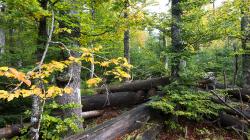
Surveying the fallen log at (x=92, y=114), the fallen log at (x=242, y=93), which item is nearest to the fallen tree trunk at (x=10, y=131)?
the fallen log at (x=92, y=114)

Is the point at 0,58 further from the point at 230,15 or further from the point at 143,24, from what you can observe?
the point at 230,15

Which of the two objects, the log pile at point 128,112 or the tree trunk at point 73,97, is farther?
the tree trunk at point 73,97

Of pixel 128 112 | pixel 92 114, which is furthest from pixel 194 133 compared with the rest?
pixel 92 114

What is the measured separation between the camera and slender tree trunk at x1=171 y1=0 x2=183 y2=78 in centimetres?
753

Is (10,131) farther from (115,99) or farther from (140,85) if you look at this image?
(140,85)

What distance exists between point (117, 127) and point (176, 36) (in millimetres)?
3593

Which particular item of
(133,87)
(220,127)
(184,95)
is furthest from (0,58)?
(220,127)

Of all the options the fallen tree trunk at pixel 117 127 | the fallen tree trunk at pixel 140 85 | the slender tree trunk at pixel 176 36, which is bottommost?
the fallen tree trunk at pixel 117 127

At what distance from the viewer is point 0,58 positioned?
29.6ft

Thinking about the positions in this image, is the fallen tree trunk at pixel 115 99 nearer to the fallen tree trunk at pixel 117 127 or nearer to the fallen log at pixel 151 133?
the fallen tree trunk at pixel 117 127

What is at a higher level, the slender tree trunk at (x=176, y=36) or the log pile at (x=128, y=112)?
the slender tree trunk at (x=176, y=36)

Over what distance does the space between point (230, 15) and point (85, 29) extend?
473cm

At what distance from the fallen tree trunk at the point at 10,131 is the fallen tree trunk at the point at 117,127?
3.39 m

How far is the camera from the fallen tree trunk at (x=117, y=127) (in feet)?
17.7
